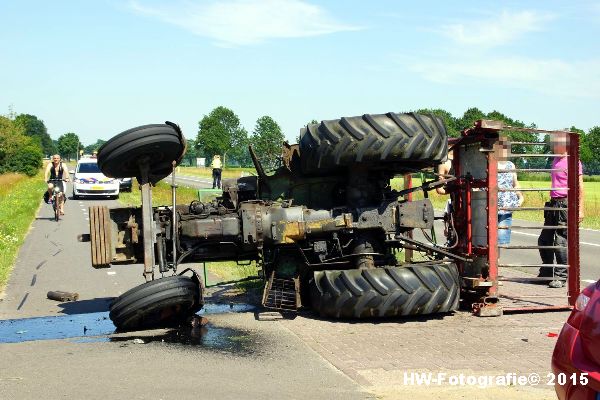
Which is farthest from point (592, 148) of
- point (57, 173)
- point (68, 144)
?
point (57, 173)

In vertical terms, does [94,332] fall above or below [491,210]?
below

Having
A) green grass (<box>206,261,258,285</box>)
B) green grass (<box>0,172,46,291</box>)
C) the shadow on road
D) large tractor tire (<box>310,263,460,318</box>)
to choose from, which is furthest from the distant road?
large tractor tire (<box>310,263,460,318</box>)

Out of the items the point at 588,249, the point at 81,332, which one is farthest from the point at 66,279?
the point at 588,249

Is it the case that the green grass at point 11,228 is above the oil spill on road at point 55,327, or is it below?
above

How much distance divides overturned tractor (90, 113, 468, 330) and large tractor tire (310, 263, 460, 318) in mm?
11

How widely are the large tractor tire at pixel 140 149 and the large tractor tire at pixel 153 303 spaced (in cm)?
123

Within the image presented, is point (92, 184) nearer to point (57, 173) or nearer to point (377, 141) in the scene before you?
point (57, 173)

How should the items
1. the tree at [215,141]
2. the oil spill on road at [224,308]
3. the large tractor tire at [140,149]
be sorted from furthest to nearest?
1. the tree at [215,141]
2. the oil spill on road at [224,308]
3. the large tractor tire at [140,149]

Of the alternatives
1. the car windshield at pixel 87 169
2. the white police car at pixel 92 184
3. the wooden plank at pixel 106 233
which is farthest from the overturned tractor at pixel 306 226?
the car windshield at pixel 87 169

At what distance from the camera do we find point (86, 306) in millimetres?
9523

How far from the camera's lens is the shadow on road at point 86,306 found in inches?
362

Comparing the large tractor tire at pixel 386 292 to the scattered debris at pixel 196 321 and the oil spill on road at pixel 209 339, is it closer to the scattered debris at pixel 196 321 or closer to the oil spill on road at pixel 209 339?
the oil spill on road at pixel 209 339

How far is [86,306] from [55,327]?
1.33m

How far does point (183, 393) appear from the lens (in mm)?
5422
